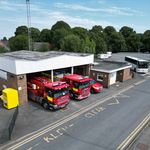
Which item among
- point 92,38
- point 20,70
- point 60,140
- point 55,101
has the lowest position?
point 60,140

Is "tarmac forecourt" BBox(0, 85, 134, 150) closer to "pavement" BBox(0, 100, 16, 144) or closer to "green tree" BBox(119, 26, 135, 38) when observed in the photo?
"pavement" BBox(0, 100, 16, 144)

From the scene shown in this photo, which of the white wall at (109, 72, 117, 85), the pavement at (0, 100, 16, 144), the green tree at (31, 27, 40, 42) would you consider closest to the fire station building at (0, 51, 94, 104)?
the pavement at (0, 100, 16, 144)

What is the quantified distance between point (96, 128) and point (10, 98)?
8.96 m

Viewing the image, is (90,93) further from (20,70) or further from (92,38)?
(92,38)

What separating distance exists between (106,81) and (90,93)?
13.0 feet

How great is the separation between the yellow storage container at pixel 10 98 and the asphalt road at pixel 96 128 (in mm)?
5822

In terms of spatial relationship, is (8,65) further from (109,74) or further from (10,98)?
(109,74)

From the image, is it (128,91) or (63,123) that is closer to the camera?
(63,123)

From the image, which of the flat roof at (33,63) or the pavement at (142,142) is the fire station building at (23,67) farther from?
the pavement at (142,142)

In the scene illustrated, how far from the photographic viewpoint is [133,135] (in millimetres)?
12523

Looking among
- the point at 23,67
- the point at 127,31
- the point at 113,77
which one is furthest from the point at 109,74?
the point at 127,31

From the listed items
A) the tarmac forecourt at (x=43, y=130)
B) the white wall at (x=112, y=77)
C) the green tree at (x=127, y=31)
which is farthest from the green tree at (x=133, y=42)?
the tarmac forecourt at (x=43, y=130)

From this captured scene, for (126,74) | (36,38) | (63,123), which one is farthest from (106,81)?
(36,38)

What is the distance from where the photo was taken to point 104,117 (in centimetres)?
1539
